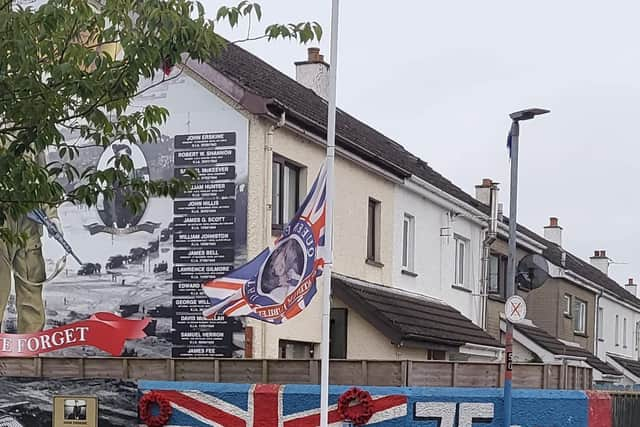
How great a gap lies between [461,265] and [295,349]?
1021 centimetres

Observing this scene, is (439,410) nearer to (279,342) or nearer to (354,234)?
(279,342)

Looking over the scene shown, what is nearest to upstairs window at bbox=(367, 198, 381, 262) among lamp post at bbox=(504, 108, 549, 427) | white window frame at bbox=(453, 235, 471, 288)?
white window frame at bbox=(453, 235, 471, 288)

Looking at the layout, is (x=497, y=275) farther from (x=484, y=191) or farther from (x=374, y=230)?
(x=374, y=230)

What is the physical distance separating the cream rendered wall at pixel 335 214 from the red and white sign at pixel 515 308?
450cm

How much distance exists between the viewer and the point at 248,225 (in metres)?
18.8

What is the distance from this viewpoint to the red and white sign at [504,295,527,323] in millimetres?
15656

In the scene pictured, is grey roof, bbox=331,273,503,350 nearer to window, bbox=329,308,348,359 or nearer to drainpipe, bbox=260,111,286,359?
window, bbox=329,308,348,359

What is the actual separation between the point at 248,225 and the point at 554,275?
2318 centimetres

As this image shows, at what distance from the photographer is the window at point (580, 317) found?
1682 inches

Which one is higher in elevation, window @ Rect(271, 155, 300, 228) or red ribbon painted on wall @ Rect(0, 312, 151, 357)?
window @ Rect(271, 155, 300, 228)

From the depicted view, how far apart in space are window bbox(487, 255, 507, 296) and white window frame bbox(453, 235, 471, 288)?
109 inches

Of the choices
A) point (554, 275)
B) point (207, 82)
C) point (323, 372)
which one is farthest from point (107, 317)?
point (554, 275)

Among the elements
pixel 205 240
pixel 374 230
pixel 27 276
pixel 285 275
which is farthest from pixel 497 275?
pixel 285 275

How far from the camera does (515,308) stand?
15703 mm
